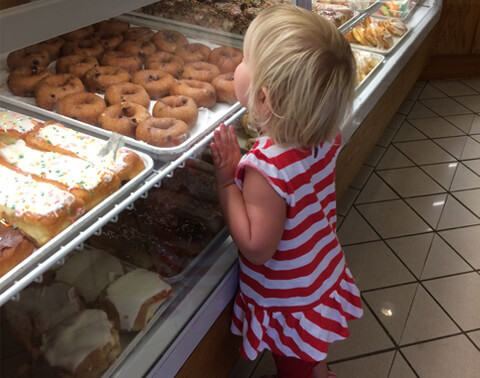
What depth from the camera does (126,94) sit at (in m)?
1.47

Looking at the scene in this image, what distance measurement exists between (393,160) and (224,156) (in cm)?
231

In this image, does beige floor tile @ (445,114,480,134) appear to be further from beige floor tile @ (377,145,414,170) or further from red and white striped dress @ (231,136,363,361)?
red and white striped dress @ (231,136,363,361)

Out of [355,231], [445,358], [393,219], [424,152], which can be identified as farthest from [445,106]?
[445,358]

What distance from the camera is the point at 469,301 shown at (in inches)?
91.0

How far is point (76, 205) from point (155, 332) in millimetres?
473

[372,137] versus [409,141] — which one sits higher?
[372,137]

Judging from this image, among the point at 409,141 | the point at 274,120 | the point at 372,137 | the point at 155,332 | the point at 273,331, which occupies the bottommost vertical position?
the point at 409,141

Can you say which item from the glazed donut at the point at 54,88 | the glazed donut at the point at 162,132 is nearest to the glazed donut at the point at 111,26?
the glazed donut at the point at 54,88

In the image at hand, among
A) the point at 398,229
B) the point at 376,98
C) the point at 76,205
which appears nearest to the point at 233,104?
the point at 76,205

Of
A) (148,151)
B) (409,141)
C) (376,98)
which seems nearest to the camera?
(148,151)

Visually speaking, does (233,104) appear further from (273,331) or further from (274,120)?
(273,331)

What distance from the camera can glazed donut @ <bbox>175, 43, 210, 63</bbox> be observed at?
5.78 ft

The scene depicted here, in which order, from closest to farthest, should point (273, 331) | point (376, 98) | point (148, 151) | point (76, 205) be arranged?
point (76, 205) < point (148, 151) < point (273, 331) < point (376, 98)

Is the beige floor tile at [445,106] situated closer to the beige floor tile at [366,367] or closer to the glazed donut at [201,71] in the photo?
the beige floor tile at [366,367]
